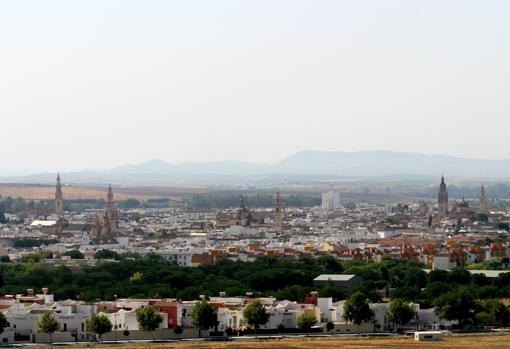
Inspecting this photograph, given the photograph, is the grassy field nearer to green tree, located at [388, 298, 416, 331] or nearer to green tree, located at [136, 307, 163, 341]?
green tree, located at [136, 307, 163, 341]

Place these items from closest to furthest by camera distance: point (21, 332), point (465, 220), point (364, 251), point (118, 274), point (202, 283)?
point (21, 332)
point (202, 283)
point (118, 274)
point (364, 251)
point (465, 220)

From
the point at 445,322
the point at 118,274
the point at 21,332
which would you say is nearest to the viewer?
the point at 21,332

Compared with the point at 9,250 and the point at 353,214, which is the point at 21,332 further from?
the point at 353,214

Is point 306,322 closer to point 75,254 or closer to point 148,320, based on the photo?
point 148,320

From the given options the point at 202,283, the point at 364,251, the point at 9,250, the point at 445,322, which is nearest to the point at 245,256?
the point at 364,251

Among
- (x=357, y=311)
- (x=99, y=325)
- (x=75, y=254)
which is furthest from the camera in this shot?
(x=75, y=254)

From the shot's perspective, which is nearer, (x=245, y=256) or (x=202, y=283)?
(x=202, y=283)

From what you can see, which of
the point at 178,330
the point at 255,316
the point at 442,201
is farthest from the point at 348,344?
the point at 442,201

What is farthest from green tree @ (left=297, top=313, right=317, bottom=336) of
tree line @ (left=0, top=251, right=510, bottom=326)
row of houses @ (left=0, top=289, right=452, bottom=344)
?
tree line @ (left=0, top=251, right=510, bottom=326)
